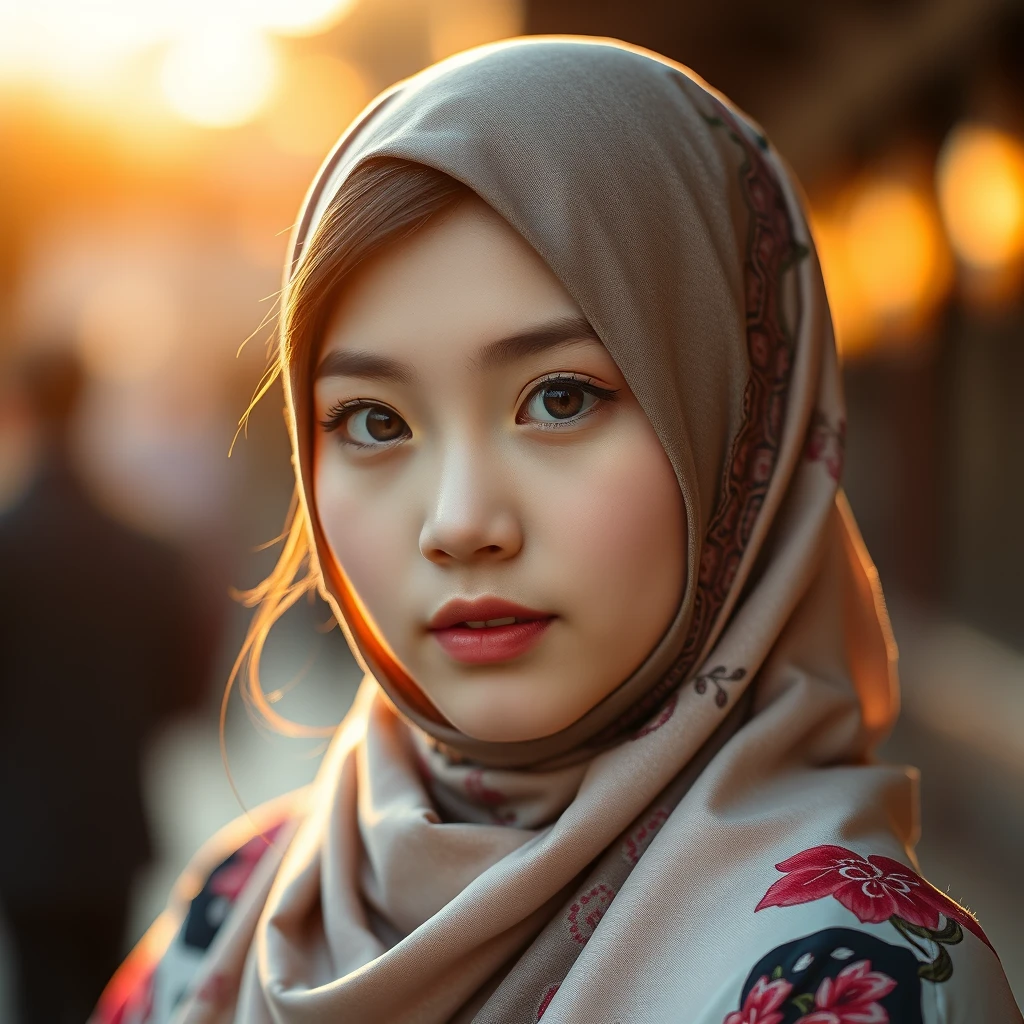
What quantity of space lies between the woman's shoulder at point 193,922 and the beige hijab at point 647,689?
155mm

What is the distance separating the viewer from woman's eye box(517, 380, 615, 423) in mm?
1122

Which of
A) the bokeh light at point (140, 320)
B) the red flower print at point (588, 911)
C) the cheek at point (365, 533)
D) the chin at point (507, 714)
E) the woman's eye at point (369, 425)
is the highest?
the woman's eye at point (369, 425)

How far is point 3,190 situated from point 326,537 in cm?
1001

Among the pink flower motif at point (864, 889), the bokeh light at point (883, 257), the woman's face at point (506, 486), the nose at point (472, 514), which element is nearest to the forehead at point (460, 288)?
the woman's face at point (506, 486)

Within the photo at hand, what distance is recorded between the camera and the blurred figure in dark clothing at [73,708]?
317cm

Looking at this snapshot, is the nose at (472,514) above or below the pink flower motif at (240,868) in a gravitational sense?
above

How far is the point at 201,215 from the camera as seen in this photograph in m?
13.5

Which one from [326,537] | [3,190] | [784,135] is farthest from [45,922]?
[3,190]

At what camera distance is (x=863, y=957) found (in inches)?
37.2

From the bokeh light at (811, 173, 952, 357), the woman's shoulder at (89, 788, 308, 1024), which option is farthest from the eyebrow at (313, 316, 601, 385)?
the bokeh light at (811, 173, 952, 357)

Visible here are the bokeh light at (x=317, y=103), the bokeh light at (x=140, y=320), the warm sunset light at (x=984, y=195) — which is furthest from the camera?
the bokeh light at (x=140, y=320)

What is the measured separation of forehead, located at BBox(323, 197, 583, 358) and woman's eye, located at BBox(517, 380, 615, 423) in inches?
2.6

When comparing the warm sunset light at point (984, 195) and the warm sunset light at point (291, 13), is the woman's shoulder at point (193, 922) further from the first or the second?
the warm sunset light at point (291, 13)

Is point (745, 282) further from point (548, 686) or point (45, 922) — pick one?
point (45, 922)
